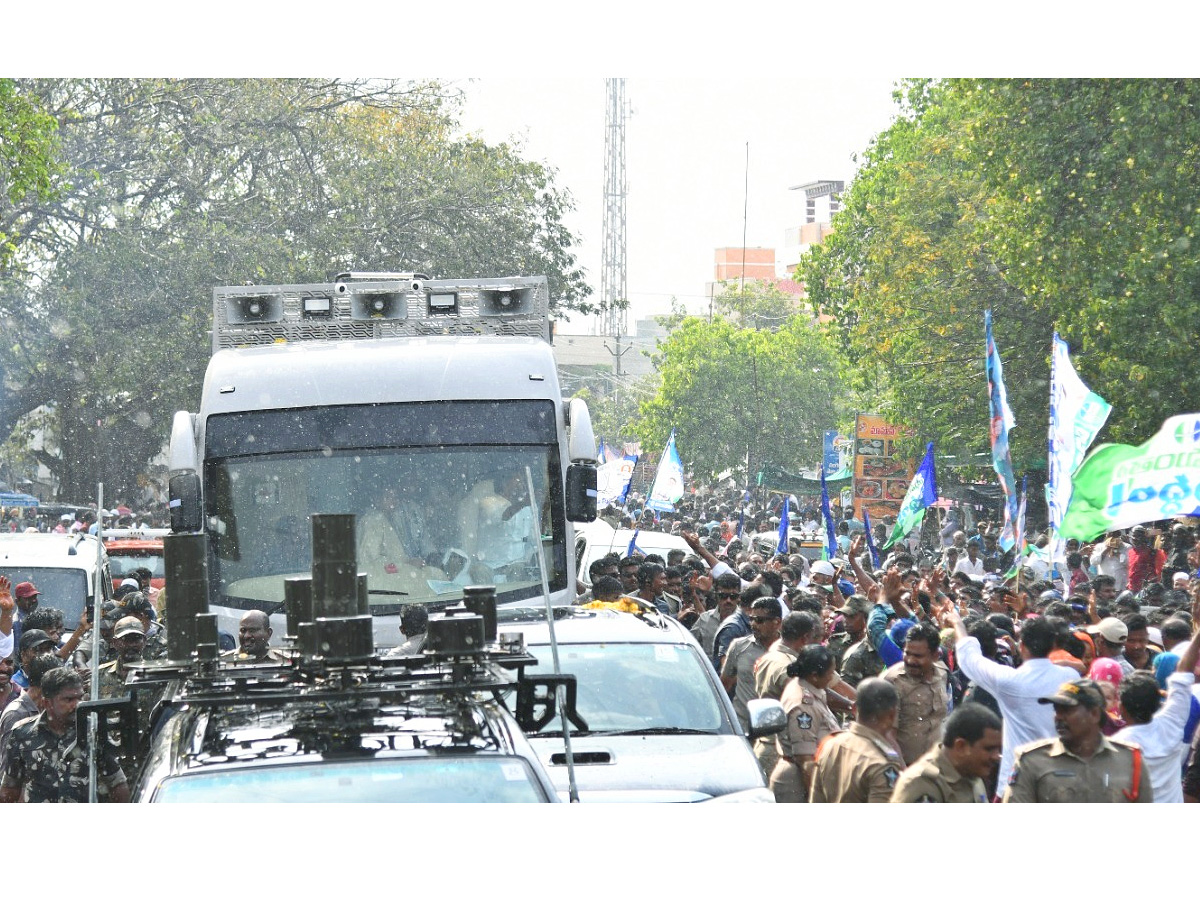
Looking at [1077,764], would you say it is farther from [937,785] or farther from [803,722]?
[803,722]

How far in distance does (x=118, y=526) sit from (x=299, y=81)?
9589 millimetres

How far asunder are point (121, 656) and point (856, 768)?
4780 millimetres

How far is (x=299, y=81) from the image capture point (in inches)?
1265

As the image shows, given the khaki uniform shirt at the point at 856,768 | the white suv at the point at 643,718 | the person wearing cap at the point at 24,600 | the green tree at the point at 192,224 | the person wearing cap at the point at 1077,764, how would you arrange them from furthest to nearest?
the green tree at the point at 192,224 < the person wearing cap at the point at 24,600 < the white suv at the point at 643,718 < the khaki uniform shirt at the point at 856,768 < the person wearing cap at the point at 1077,764

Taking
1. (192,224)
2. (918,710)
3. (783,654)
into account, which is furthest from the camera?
(192,224)

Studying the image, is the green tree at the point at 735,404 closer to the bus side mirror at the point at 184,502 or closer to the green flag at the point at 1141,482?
the bus side mirror at the point at 184,502

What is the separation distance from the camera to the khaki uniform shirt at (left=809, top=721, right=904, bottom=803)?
20.7 feet

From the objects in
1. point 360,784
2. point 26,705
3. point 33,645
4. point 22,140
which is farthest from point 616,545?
point 360,784

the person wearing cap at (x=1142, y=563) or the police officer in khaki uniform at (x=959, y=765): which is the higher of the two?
the police officer in khaki uniform at (x=959, y=765)

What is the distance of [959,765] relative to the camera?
5.93m

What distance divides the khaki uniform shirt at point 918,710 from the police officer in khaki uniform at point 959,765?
2059 mm

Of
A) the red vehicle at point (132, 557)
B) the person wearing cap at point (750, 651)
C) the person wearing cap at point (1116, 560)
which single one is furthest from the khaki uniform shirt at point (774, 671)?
the person wearing cap at point (1116, 560)

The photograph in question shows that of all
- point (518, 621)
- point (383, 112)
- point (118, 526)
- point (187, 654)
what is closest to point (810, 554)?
point (118, 526)

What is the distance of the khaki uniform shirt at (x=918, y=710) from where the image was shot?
805cm
